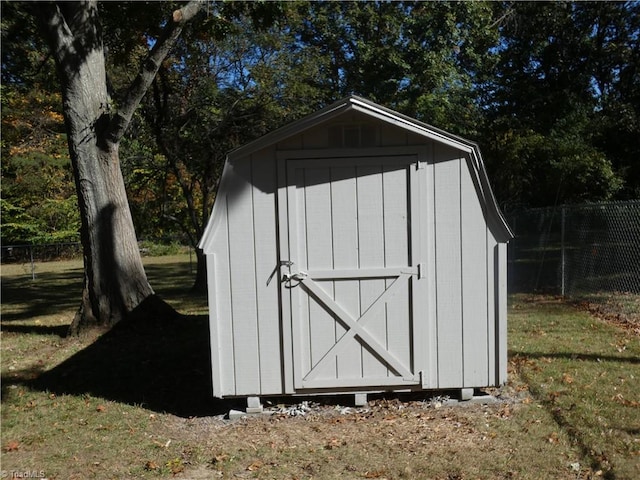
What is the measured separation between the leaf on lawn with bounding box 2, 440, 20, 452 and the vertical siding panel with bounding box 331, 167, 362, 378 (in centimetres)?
278

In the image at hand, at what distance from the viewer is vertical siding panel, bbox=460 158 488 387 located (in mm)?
4820

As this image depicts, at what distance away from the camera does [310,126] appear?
470 centimetres

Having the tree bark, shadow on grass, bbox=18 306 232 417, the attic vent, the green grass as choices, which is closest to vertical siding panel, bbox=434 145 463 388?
the attic vent

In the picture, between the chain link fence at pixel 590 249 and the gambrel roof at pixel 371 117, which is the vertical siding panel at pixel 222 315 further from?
the chain link fence at pixel 590 249

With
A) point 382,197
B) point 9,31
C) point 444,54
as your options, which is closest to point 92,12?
Result: point 9,31

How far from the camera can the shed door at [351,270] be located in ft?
15.7

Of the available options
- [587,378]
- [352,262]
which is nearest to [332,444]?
[352,262]

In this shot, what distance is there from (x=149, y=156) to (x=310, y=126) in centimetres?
1043

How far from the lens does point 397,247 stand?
4.83m

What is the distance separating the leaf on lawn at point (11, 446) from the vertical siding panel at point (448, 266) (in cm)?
360

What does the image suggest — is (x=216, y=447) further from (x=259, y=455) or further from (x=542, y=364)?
(x=542, y=364)

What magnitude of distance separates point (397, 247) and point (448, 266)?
1.59 ft

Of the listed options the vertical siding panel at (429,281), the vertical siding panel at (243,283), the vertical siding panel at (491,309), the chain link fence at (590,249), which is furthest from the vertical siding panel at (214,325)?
the chain link fence at (590,249)

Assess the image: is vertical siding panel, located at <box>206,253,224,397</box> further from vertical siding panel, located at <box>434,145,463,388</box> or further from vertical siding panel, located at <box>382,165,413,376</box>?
vertical siding panel, located at <box>434,145,463,388</box>
